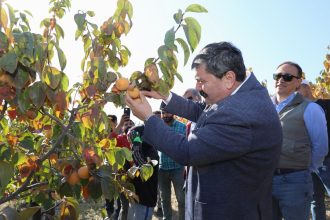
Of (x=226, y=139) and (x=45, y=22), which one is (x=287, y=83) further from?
(x=45, y=22)

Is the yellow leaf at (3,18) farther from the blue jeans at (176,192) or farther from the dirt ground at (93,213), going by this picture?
the dirt ground at (93,213)

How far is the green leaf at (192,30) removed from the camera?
4.94 feet

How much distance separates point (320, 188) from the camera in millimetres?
4293

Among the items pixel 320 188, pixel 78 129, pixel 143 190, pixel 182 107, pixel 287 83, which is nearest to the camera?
pixel 78 129

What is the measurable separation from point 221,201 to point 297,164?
1.51 metres

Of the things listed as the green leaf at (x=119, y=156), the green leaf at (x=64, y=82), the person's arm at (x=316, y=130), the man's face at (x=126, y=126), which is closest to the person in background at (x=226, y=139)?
the green leaf at (x=119, y=156)

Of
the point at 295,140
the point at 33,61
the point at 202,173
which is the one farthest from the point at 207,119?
the point at 295,140

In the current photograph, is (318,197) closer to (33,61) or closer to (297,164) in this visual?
(297,164)

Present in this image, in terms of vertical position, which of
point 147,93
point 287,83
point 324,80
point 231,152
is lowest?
point 231,152

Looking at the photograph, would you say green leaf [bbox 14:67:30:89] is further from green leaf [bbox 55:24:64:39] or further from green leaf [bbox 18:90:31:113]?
green leaf [bbox 55:24:64:39]

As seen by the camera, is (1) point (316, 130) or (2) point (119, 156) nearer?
(2) point (119, 156)

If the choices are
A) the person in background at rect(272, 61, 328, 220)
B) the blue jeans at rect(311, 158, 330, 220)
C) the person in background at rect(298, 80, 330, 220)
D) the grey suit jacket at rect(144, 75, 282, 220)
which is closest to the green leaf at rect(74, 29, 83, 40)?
the grey suit jacket at rect(144, 75, 282, 220)

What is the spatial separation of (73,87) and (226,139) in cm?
73

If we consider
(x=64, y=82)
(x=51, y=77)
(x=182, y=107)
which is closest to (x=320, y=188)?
(x=182, y=107)
